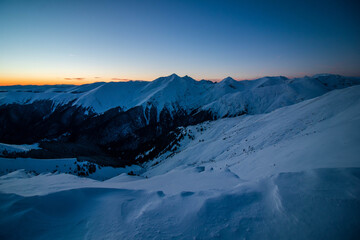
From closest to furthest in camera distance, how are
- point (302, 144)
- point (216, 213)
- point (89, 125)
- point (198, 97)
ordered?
1. point (216, 213)
2. point (302, 144)
3. point (89, 125)
4. point (198, 97)

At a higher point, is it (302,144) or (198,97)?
(198,97)

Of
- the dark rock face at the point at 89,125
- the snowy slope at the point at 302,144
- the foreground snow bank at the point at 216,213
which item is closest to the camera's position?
the foreground snow bank at the point at 216,213

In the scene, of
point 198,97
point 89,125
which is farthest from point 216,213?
point 198,97

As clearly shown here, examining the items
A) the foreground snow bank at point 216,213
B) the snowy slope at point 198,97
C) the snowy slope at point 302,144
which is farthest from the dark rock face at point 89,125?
the foreground snow bank at point 216,213

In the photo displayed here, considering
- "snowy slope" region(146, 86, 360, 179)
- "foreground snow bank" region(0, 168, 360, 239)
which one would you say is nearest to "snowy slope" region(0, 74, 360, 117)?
"snowy slope" region(146, 86, 360, 179)

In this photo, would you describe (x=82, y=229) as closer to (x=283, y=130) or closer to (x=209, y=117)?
(x=283, y=130)

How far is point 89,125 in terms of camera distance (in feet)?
440

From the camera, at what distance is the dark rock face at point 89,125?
121812mm

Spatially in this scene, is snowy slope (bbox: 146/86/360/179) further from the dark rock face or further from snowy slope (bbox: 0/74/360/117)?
snowy slope (bbox: 0/74/360/117)

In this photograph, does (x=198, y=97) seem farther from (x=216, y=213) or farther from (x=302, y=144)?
(x=216, y=213)

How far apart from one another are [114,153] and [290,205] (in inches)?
4734

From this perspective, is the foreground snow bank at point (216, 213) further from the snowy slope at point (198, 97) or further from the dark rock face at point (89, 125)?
the snowy slope at point (198, 97)

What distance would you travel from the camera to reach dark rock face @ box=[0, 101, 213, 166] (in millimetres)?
121812

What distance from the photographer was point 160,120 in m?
143
